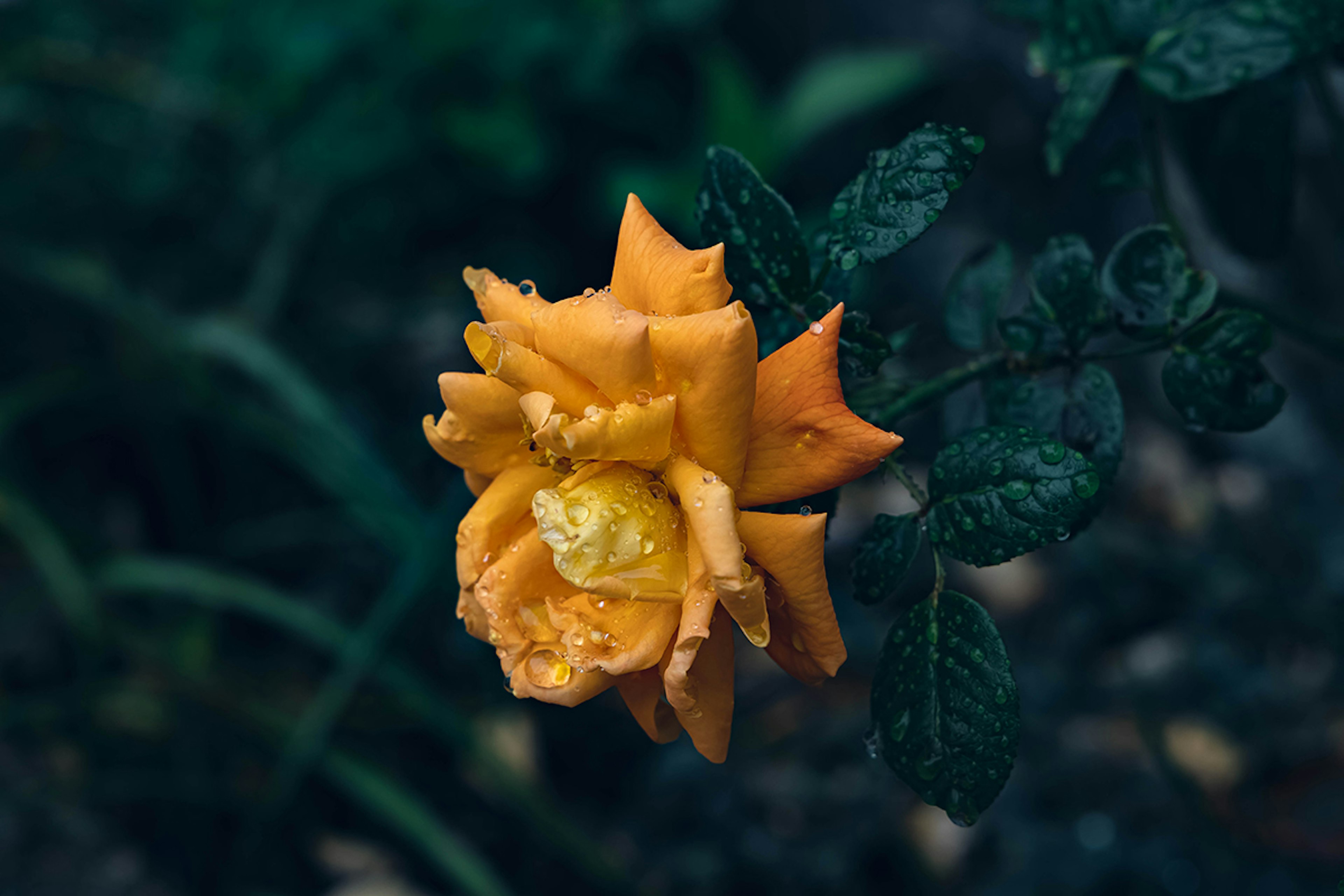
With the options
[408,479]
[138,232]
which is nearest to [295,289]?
[138,232]

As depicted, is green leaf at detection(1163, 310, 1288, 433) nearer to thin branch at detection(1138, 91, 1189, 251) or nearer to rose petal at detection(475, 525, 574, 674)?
thin branch at detection(1138, 91, 1189, 251)

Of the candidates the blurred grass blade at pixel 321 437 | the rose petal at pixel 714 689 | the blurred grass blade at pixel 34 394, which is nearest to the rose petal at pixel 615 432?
the rose petal at pixel 714 689

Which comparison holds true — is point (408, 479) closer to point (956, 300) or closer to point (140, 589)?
point (140, 589)

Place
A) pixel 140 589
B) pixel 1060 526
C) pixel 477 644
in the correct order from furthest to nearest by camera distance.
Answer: pixel 140 589 < pixel 477 644 < pixel 1060 526

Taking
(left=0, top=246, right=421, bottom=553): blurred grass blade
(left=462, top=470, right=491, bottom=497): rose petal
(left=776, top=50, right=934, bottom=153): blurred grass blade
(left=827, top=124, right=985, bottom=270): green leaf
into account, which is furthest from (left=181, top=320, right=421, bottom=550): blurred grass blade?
(left=776, top=50, right=934, bottom=153): blurred grass blade

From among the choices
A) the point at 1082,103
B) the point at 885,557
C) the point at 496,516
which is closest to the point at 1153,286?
the point at 1082,103

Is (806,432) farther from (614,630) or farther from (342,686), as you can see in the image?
(342,686)

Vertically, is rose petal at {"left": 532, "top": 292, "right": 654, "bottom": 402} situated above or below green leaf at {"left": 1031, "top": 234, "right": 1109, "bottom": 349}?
above
